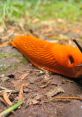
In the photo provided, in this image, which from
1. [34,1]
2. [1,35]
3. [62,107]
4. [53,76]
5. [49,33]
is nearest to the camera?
[62,107]

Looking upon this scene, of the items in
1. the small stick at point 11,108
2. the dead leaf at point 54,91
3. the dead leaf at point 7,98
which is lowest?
the dead leaf at point 54,91

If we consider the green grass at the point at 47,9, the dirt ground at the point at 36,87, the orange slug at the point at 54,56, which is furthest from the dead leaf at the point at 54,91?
the green grass at the point at 47,9

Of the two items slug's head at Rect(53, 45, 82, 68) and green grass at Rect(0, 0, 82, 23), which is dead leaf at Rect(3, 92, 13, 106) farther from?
green grass at Rect(0, 0, 82, 23)

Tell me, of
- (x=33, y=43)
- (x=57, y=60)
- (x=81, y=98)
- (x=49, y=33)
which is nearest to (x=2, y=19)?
(x=49, y=33)

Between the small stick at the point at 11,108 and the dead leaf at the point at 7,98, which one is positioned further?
the dead leaf at the point at 7,98

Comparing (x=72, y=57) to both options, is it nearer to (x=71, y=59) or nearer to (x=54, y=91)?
(x=71, y=59)

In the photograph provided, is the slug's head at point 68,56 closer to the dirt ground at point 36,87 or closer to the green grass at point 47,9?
the dirt ground at point 36,87

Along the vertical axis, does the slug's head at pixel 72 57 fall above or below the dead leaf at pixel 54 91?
above

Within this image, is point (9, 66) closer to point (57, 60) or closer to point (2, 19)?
point (57, 60)
